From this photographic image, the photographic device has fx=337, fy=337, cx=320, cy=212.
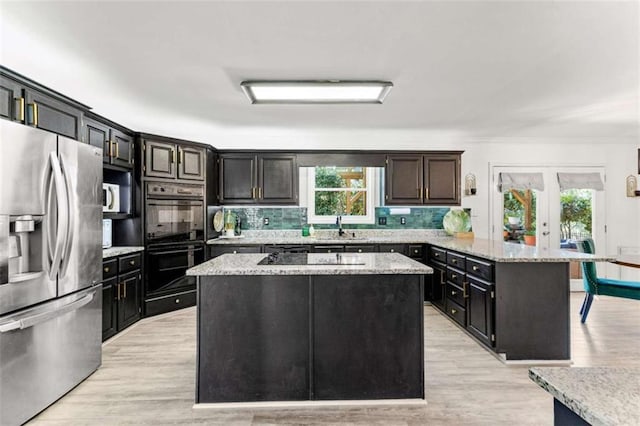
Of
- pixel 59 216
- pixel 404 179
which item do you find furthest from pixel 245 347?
pixel 404 179

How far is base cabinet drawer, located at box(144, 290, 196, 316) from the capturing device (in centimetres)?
390

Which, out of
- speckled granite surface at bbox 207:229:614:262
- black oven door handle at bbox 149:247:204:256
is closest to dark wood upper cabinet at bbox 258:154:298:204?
speckled granite surface at bbox 207:229:614:262

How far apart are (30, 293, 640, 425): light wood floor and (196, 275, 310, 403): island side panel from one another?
0.12 metres

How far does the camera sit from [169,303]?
4086 mm

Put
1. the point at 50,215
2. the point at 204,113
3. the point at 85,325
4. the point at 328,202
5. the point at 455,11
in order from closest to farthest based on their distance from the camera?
the point at 455,11
the point at 50,215
the point at 85,325
the point at 204,113
the point at 328,202

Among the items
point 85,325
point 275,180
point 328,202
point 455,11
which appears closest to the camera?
point 455,11

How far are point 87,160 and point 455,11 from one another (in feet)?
8.86

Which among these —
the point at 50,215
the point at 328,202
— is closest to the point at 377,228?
the point at 328,202

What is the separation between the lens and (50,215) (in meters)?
2.14

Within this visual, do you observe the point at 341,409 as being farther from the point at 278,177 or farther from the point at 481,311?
the point at 278,177

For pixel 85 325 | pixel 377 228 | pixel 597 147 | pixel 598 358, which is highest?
pixel 597 147

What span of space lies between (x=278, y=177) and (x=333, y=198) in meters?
0.92

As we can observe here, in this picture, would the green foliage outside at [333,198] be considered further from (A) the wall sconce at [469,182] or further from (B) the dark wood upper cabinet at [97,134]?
(B) the dark wood upper cabinet at [97,134]

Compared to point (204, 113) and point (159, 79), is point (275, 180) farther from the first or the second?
point (159, 79)
